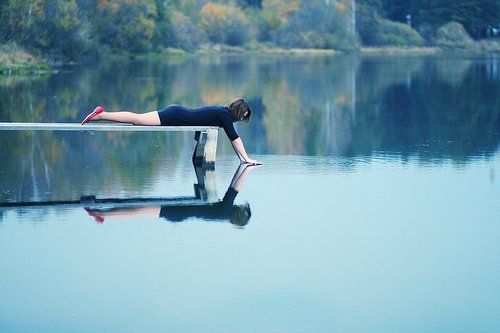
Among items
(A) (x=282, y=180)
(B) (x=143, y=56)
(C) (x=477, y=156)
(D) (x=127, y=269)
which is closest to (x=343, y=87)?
(C) (x=477, y=156)

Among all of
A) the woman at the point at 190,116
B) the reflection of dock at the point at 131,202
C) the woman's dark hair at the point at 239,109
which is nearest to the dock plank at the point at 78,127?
the woman at the point at 190,116

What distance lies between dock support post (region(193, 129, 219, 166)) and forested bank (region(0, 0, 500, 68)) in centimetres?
3083

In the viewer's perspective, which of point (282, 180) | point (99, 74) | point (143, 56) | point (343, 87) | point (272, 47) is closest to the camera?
point (282, 180)

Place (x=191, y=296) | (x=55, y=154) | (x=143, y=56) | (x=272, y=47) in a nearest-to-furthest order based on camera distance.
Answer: (x=191, y=296), (x=55, y=154), (x=143, y=56), (x=272, y=47)

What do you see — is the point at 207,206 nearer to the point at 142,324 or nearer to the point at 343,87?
the point at 142,324

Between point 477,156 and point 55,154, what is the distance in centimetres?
473

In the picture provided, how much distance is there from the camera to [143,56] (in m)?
65.2

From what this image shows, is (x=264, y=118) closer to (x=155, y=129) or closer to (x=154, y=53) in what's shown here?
(x=155, y=129)

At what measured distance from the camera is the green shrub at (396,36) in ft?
342

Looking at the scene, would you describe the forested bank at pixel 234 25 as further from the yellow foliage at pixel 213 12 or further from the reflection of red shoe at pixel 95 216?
the reflection of red shoe at pixel 95 216

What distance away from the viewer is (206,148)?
11.7 m

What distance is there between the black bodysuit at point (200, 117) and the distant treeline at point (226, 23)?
3149 cm

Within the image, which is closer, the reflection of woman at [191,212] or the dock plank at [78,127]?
the reflection of woman at [191,212]

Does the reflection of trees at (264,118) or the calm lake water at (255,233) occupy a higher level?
the calm lake water at (255,233)
